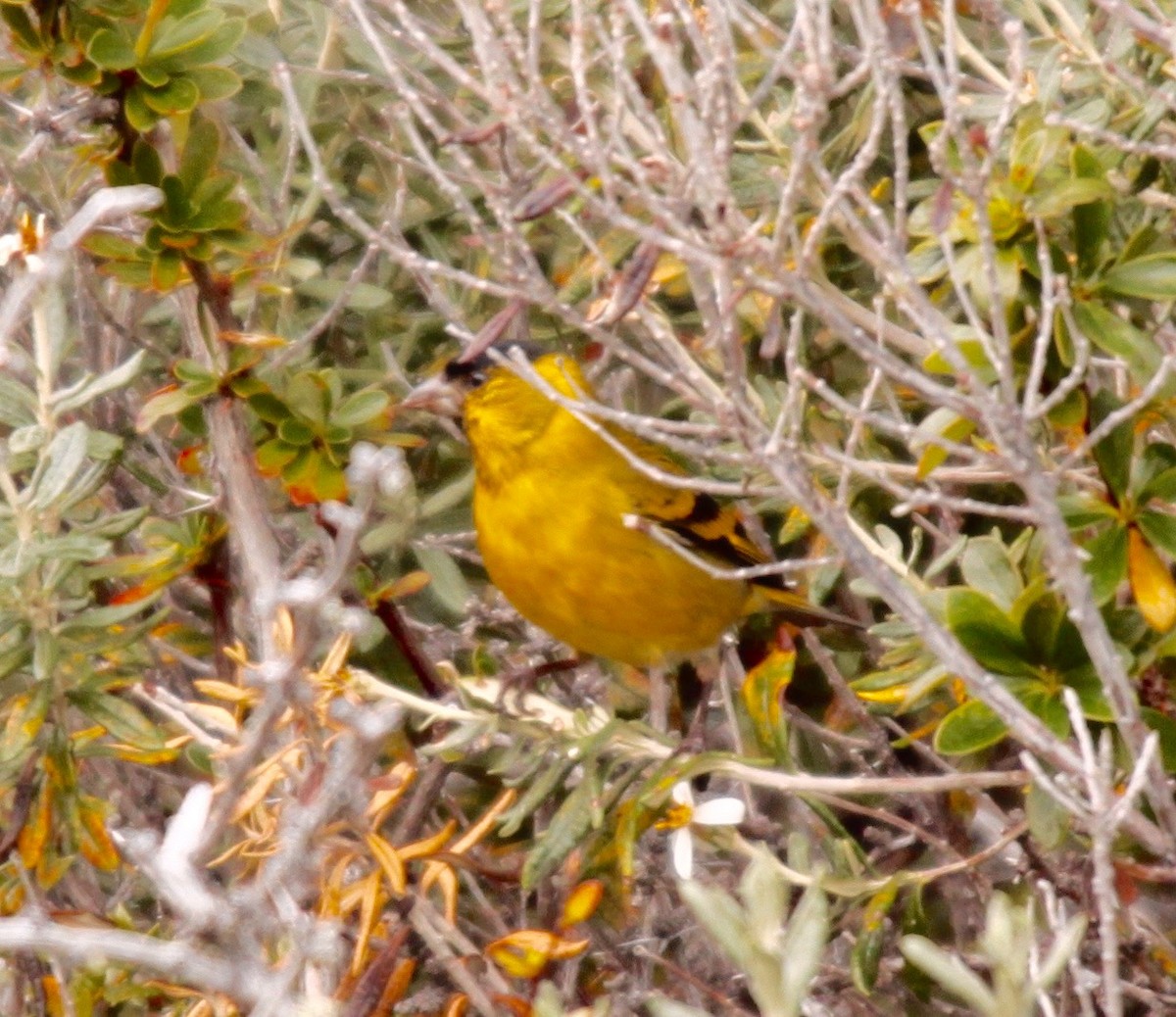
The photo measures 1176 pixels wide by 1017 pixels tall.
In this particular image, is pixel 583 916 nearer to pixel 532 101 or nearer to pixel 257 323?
pixel 532 101

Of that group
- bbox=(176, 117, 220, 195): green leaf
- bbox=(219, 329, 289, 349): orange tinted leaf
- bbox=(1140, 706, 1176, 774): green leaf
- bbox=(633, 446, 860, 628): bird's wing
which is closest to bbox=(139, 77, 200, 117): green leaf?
bbox=(176, 117, 220, 195): green leaf

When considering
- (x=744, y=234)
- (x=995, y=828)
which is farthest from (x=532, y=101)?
(x=995, y=828)

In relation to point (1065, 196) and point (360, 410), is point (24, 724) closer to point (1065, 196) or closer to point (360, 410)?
point (360, 410)

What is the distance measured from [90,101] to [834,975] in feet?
5.90

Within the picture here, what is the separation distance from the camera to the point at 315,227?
389 cm

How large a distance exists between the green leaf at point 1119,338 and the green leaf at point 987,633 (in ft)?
1.15

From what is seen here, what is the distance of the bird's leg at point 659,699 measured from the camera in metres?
3.64

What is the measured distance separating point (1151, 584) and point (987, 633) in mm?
234

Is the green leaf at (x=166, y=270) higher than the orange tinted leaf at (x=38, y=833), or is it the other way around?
the green leaf at (x=166, y=270)

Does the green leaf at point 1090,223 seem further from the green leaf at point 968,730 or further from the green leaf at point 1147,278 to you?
the green leaf at point 968,730

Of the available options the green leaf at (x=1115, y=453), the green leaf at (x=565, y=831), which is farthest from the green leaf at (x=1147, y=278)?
the green leaf at (x=565, y=831)

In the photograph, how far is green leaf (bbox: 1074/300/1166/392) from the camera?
2291 mm

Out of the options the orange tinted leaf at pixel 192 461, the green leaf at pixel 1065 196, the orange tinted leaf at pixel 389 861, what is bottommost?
the orange tinted leaf at pixel 389 861

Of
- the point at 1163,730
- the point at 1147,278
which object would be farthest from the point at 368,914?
the point at 1147,278
